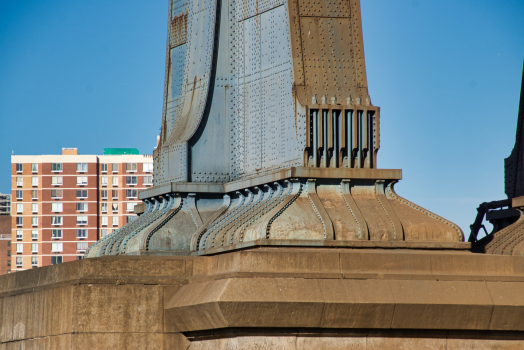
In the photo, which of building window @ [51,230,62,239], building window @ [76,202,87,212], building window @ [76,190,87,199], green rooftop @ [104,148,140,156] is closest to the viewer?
building window @ [51,230,62,239]

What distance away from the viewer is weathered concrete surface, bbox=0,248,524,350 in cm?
2072

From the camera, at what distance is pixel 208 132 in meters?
27.5

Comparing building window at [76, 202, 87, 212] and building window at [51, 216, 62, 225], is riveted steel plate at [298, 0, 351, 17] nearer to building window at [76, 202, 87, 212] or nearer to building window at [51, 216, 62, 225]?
building window at [76, 202, 87, 212]

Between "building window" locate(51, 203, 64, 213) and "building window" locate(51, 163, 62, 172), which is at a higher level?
"building window" locate(51, 163, 62, 172)

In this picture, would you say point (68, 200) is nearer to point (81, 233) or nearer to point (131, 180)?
point (81, 233)

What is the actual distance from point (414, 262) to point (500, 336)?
2.47m

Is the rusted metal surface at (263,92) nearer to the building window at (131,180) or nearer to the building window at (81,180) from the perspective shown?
the building window at (131,180)

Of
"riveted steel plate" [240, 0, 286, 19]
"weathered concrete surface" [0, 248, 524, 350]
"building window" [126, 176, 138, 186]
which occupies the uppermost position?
"building window" [126, 176, 138, 186]

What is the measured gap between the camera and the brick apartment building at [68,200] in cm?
13688

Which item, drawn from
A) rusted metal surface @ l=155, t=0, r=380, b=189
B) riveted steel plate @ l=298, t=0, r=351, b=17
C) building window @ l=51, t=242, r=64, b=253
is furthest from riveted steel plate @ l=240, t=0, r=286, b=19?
building window @ l=51, t=242, r=64, b=253

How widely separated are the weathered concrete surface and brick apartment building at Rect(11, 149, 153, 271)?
4493 inches

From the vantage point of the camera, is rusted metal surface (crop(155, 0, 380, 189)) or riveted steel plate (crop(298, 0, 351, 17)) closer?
rusted metal surface (crop(155, 0, 380, 189))

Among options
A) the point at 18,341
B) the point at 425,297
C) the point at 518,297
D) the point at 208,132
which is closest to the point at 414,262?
the point at 425,297

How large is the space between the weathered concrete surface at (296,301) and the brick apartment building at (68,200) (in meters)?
114
